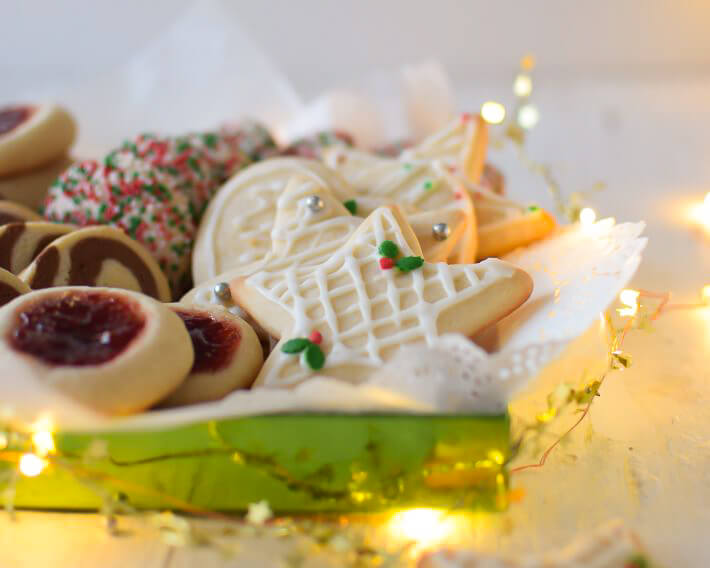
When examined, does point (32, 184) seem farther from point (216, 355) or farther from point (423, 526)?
point (423, 526)

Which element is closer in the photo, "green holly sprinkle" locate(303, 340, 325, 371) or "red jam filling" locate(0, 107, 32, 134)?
"green holly sprinkle" locate(303, 340, 325, 371)

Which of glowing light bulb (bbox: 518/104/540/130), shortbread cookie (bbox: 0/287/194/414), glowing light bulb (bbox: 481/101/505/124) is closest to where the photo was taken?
shortbread cookie (bbox: 0/287/194/414)

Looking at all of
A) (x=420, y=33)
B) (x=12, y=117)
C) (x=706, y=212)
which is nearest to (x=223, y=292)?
(x=12, y=117)

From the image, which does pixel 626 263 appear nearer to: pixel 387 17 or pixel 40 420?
pixel 40 420

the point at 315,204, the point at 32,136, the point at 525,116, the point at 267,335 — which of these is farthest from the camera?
the point at 525,116

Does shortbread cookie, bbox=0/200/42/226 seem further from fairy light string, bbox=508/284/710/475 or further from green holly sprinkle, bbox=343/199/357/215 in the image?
fairy light string, bbox=508/284/710/475

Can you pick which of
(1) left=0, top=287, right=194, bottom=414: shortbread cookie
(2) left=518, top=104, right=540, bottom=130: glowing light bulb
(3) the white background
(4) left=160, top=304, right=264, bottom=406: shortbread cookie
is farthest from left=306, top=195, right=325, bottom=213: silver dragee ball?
(3) the white background
